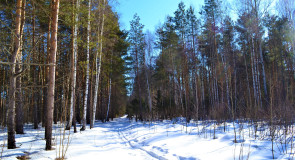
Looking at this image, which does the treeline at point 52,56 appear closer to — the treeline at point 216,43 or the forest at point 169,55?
the forest at point 169,55

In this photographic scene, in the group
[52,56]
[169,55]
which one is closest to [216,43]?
[169,55]

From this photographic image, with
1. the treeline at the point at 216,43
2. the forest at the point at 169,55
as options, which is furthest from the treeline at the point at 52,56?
the treeline at the point at 216,43

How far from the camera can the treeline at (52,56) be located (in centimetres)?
475

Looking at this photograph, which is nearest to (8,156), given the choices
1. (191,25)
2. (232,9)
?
(191,25)

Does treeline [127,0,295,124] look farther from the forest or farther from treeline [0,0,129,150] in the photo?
treeline [0,0,129,150]

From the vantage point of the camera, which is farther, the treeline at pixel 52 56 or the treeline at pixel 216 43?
the treeline at pixel 216 43

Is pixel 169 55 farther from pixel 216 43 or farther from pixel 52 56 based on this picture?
pixel 52 56

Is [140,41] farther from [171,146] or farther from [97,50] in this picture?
[171,146]

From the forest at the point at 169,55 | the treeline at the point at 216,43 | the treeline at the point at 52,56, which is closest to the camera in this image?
the treeline at the point at 52,56

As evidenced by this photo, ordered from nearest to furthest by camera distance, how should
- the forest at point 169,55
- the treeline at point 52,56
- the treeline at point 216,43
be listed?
the treeline at point 52,56 → the forest at point 169,55 → the treeline at point 216,43

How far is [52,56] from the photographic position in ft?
15.9

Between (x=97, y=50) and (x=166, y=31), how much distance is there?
30.5 feet

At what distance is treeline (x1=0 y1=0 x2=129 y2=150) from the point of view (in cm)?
475

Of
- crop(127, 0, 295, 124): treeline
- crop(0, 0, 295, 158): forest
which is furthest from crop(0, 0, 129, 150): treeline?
crop(127, 0, 295, 124): treeline
